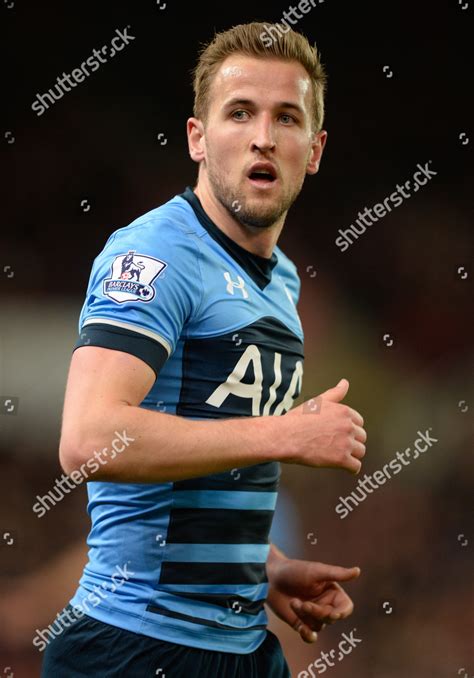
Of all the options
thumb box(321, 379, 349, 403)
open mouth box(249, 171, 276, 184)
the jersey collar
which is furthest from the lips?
thumb box(321, 379, 349, 403)

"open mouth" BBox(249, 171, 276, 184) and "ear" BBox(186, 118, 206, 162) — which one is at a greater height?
"ear" BBox(186, 118, 206, 162)

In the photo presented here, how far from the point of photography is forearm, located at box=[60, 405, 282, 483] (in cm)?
136

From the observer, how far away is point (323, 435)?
4.78 ft

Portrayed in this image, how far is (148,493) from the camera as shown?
1.62 metres

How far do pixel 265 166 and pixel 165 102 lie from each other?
3177mm

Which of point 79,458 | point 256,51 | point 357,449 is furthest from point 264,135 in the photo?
point 79,458

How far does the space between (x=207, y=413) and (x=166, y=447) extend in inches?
9.7

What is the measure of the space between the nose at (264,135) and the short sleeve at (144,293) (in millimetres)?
327

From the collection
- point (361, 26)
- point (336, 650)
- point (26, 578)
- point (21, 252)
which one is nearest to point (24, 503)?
point (26, 578)

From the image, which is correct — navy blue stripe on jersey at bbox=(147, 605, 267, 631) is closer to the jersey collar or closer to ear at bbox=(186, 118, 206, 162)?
the jersey collar

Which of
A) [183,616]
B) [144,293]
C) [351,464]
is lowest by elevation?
[183,616]

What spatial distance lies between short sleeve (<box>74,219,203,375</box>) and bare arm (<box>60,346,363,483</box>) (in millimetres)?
35

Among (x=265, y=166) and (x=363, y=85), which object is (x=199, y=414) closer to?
(x=265, y=166)

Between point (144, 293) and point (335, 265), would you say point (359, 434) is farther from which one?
point (335, 265)
